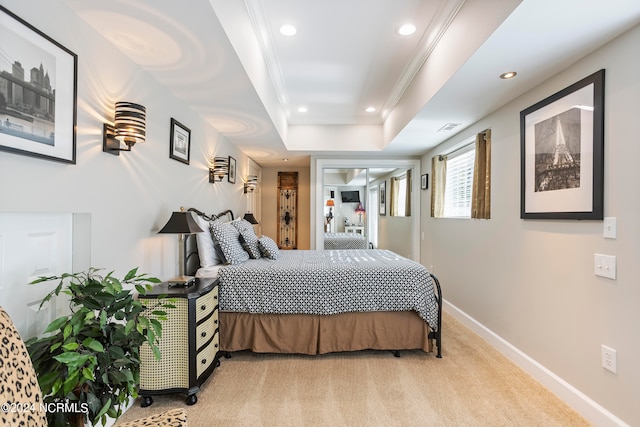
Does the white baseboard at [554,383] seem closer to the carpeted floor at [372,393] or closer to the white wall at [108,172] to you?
the carpeted floor at [372,393]

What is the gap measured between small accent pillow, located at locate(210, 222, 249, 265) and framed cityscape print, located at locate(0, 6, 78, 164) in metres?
1.43

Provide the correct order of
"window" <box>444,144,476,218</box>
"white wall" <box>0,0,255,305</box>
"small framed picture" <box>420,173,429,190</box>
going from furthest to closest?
"small framed picture" <box>420,173,429,190</box> → "window" <box>444,144,476,218</box> → "white wall" <box>0,0,255,305</box>

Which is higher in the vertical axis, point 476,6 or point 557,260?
point 476,6

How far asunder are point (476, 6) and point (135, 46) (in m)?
2.09

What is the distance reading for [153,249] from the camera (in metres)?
2.34

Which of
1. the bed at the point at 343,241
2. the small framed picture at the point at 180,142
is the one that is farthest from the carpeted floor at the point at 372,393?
the bed at the point at 343,241

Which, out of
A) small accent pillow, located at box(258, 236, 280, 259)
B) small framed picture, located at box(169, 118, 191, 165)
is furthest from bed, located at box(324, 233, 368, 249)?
small framed picture, located at box(169, 118, 191, 165)

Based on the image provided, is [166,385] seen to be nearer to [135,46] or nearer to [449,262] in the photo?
[135,46]

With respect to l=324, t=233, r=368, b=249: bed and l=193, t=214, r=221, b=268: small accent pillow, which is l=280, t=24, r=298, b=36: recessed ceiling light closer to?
l=193, t=214, r=221, b=268: small accent pillow

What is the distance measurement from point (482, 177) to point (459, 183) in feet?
2.41

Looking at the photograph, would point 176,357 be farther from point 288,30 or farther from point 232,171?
point 232,171

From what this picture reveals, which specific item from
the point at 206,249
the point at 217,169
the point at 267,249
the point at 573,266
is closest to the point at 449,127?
Result: the point at 573,266

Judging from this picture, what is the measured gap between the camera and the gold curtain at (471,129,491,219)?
10.1 feet

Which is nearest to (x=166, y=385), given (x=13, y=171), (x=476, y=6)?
(x=13, y=171)
